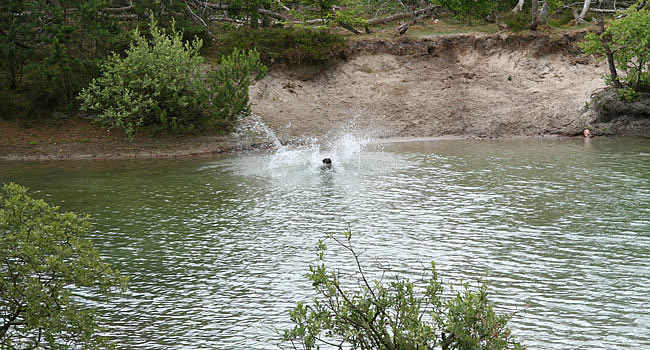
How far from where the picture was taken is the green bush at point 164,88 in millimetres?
29297

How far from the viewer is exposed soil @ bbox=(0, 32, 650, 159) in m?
30.2

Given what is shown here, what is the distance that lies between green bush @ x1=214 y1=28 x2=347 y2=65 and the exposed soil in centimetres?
70

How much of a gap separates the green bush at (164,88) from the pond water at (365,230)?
9.62ft

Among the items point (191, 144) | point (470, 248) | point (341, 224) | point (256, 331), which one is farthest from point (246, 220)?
point (191, 144)

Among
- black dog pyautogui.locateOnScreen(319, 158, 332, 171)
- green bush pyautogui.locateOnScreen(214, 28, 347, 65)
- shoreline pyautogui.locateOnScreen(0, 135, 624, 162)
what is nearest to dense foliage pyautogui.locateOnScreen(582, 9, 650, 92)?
shoreline pyautogui.locateOnScreen(0, 135, 624, 162)

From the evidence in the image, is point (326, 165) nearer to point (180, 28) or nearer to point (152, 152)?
point (152, 152)

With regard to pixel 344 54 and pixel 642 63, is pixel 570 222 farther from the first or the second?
pixel 344 54

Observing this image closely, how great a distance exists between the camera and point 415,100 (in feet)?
115

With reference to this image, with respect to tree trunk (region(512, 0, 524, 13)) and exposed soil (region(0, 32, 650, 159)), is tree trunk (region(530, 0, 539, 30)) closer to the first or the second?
exposed soil (region(0, 32, 650, 159))

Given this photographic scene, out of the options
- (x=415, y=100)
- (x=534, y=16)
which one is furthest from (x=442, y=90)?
(x=534, y=16)

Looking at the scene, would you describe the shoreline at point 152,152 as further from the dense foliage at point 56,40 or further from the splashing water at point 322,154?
the dense foliage at point 56,40

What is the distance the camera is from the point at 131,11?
37031mm

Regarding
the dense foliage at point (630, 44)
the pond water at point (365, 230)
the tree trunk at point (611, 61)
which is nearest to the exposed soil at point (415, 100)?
the tree trunk at point (611, 61)

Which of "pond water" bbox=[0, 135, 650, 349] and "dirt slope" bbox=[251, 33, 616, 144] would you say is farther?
"dirt slope" bbox=[251, 33, 616, 144]
